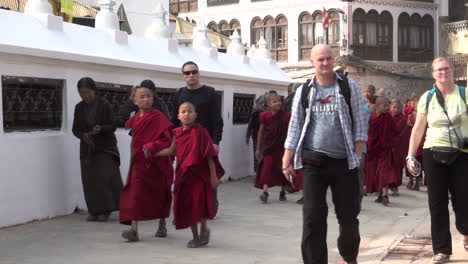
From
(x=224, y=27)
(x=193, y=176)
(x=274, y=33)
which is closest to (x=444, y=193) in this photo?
(x=193, y=176)

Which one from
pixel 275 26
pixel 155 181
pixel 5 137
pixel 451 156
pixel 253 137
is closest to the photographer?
pixel 451 156

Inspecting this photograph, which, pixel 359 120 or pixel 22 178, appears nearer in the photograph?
pixel 359 120

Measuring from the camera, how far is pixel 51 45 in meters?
9.09

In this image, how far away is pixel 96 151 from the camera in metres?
9.05

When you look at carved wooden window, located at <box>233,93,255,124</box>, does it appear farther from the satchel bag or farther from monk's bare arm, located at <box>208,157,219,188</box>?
the satchel bag

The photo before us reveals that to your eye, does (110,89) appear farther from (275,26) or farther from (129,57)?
(275,26)

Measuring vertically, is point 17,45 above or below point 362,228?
above

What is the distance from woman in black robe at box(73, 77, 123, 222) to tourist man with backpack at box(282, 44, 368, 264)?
142 inches

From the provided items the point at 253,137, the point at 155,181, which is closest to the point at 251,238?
the point at 155,181

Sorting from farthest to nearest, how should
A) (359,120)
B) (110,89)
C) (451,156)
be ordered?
(110,89), (451,156), (359,120)

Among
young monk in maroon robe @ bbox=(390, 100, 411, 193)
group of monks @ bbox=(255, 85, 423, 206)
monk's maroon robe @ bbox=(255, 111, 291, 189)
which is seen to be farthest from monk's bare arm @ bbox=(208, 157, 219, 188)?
young monk in maroon robe @ bbox=(390, 100, 411, 193)

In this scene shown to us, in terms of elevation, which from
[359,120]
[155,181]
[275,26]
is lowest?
[155,181]

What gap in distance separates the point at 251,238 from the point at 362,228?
1.66 metres

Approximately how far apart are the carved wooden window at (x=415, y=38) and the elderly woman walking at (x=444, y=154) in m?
32.3
